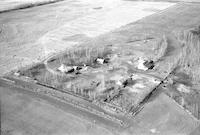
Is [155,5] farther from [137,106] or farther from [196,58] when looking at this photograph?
[137,106]

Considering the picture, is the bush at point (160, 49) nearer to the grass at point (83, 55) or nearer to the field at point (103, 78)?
the field at point (103, 78)

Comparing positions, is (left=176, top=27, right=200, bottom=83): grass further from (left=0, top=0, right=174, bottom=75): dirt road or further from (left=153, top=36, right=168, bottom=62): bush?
(left=0, top=0, right=174, bottom=75): dirt road

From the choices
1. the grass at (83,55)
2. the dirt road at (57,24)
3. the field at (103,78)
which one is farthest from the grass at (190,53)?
the dirt road at (57,24)

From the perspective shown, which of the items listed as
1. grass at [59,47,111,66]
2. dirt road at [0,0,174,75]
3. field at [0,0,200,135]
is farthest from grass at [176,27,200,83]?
dirt road at [0,0,174,75]

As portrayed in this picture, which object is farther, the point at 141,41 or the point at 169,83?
the point at 141,41

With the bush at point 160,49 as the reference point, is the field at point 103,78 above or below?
below

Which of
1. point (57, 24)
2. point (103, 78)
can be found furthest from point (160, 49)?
point (57, 24)

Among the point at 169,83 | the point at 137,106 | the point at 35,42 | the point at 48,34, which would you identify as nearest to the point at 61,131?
the point at 137,106

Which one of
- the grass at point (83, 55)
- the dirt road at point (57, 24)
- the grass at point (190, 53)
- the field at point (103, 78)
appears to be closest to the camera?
the field at point (103, 78)
